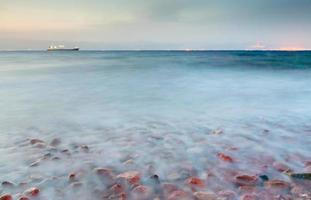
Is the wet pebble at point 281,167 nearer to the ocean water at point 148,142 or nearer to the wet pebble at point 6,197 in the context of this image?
the ocean water at point 148,142

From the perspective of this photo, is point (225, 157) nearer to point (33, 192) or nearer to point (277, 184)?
point (277, 184)

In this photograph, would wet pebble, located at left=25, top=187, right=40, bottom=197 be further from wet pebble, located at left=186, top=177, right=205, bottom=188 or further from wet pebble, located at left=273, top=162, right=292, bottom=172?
wet pebble, located at left=273, top=162, right=292, bottom=172

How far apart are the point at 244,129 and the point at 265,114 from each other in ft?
7.10

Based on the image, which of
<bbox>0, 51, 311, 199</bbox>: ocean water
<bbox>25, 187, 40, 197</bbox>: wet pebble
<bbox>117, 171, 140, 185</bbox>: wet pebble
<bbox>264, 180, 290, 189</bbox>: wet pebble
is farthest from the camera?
<bbox>0, 51, 311, 199</bbox>: ocean water

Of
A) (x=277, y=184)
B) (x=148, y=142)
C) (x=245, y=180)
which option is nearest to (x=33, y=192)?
(x=148, y=142)

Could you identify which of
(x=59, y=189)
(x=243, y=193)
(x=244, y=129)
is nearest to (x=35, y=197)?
(x=59, y=189)

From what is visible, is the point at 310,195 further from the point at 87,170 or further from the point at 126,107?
the point at 126,107

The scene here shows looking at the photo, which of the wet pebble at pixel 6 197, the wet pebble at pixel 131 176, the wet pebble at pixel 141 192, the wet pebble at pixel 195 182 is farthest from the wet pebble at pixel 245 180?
the wet pebble at pixel 6 197

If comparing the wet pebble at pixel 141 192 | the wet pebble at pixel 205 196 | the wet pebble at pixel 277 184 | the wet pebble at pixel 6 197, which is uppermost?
the wet pebble at pixel 277 184

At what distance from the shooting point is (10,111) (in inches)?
381

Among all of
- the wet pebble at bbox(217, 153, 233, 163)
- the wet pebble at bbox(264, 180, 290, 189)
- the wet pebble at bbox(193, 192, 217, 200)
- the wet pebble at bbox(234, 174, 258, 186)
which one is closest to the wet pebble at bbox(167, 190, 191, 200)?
the wet pebble at bbox(193, 192, 217, 200)

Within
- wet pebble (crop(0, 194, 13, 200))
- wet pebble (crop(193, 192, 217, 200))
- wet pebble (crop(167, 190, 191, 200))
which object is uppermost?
wet pebble (crop(193, 192, 217, 200))

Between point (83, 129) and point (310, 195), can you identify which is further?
point (83, 129)

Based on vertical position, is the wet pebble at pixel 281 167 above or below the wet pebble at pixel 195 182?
above
